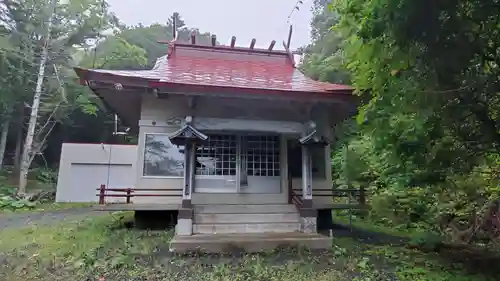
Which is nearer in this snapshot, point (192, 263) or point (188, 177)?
point (192, 263)

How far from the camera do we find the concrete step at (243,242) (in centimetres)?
546

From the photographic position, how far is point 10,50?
15.4 m

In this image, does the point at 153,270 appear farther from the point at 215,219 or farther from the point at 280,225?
the point at 280,225

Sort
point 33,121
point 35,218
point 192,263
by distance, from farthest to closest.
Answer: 1. point 33,121
2. point 35,218
3. point 192,263

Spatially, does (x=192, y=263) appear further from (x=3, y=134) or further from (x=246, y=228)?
(x=3, y=134)

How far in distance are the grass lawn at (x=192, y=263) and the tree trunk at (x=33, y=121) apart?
920 cm

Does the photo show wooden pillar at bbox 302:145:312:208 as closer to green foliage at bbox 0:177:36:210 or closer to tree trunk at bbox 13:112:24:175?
green foliage at bbox 0:177:36:210

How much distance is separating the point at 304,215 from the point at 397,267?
7.01ft

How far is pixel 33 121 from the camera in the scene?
577 inches

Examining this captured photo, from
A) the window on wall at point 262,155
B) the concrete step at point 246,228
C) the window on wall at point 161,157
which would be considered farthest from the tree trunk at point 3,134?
the concrete step at point 246,228

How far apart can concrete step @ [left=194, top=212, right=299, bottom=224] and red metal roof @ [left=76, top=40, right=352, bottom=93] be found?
8.26ft

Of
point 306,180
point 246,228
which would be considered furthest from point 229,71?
point 246,228

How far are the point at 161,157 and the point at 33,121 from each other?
415 inches

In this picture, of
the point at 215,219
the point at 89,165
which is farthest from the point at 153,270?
the point at 89,165
